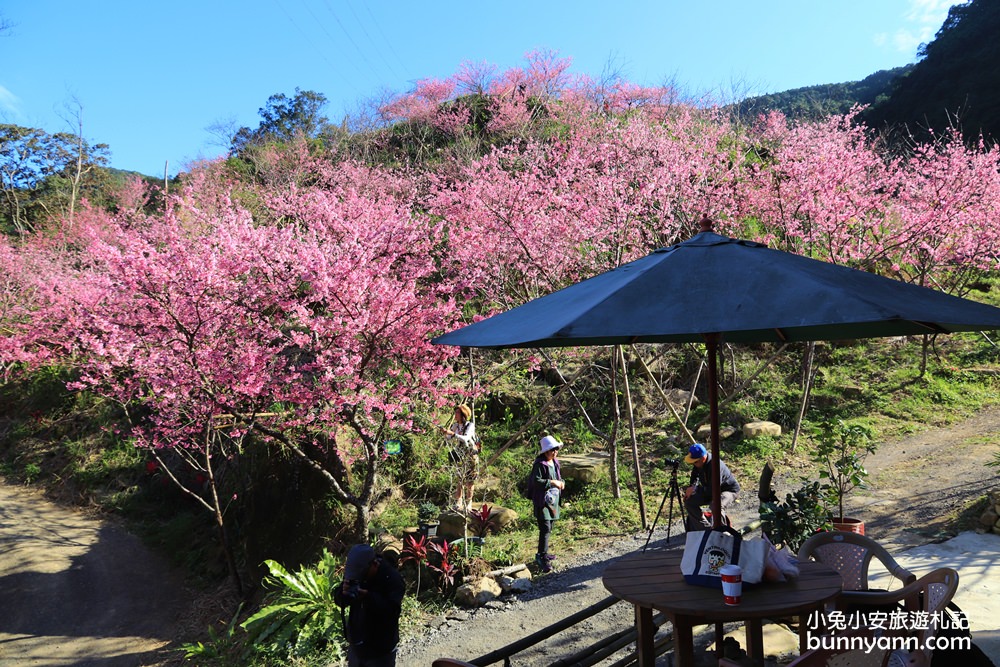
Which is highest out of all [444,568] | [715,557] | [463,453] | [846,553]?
[715,557]

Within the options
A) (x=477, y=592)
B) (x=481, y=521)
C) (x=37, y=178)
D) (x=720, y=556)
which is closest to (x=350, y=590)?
(x=720, y=556)

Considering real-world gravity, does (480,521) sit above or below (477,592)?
above

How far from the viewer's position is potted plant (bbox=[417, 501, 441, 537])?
7262 millimetres

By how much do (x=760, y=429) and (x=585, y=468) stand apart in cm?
302

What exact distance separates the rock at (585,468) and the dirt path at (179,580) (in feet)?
4.88

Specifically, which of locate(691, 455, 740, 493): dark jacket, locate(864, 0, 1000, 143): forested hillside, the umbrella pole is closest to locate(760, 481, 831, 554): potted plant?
locate(691, 455, 740, 493): dark jacket

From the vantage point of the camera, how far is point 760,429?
395 inches

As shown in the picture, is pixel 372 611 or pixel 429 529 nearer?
pixel 372 611

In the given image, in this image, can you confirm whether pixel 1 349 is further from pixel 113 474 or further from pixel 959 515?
pixel 959 515

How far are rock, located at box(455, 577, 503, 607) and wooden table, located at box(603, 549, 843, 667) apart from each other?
11.4 feet

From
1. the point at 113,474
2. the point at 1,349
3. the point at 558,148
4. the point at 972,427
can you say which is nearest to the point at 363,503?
the point at 113,474

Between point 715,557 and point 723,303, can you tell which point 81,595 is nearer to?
point 715,557

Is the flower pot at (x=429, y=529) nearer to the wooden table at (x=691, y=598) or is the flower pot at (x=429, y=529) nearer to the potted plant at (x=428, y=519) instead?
the potted plant at (x=428, y=519)

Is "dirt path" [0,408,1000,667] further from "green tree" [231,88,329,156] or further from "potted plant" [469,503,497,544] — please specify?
"green tree" [231,88,329,156]
